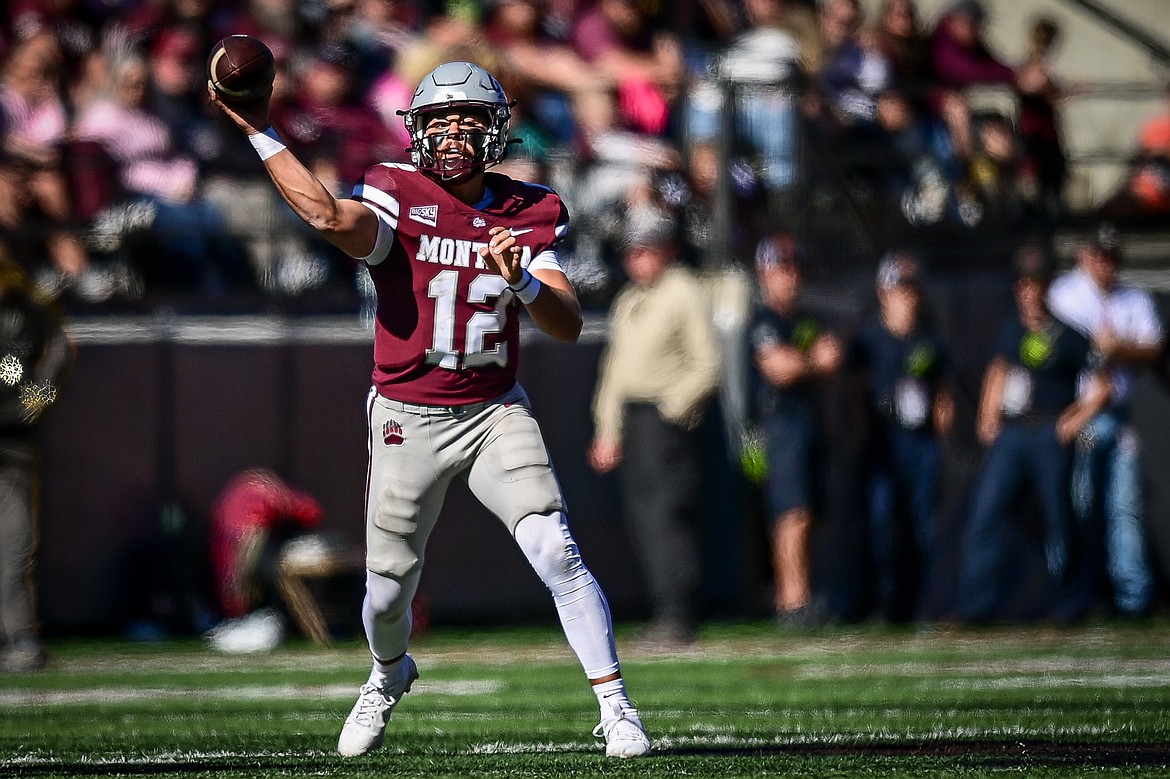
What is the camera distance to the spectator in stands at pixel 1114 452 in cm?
1016

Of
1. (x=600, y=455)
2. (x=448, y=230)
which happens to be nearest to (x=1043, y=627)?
(x=600, y=455)

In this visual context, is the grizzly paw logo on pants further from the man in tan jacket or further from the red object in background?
the red object in background

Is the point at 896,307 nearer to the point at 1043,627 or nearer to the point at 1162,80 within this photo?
the point at 1043,627

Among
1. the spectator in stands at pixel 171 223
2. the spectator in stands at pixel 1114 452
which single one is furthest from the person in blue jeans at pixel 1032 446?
the spectator in stands at pixel 171 223

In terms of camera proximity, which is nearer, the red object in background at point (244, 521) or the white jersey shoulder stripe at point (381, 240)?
the white jersey shoulder stripe at point (381, 240)

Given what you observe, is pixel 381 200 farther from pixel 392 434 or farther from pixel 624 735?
pixel 624 735

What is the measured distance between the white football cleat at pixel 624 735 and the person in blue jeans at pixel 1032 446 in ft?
17.7

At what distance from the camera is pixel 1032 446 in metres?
9.98

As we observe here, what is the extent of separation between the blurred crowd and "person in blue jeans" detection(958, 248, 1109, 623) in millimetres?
1571

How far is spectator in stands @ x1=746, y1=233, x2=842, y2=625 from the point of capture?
10.0m

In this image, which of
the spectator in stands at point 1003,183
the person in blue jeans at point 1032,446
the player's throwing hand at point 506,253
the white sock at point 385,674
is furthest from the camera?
the spectator in stands at point 1003,183

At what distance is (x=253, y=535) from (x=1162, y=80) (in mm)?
8326

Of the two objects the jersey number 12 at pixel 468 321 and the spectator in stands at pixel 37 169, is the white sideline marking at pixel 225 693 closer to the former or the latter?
the jersey number 12 at pixel 468 321

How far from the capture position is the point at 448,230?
5.18 metres
